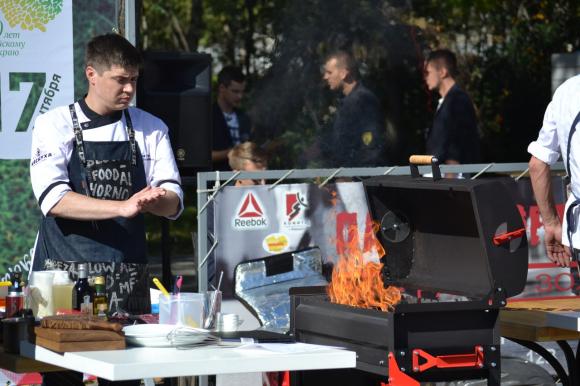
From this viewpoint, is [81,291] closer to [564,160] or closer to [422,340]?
[422,340]

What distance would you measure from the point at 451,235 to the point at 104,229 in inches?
54.5

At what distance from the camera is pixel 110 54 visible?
4.99m

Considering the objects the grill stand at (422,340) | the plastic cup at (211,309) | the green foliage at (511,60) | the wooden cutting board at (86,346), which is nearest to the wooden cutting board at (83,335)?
the wooden cutting board at (86,346)

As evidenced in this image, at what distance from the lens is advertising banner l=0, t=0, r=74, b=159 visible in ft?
21.2

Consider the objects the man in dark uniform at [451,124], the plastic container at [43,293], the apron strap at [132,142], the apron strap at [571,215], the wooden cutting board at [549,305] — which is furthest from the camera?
the man in dark uniform at [451,124]

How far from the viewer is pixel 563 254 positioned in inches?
218

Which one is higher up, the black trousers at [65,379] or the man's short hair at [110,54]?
the man's short hair at [110,54]

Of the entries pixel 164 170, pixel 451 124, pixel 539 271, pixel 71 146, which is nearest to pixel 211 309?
pixel 164 170

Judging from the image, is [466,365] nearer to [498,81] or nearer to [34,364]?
[34,364]

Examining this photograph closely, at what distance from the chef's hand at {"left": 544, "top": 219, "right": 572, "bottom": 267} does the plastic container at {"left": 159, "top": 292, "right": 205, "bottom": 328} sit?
1.84m

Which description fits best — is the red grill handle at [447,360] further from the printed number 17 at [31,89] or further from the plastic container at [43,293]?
the printed number 17 at [31,89]

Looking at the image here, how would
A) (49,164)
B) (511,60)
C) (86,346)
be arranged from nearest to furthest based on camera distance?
1. (86,346)
2. (49,164)
3. (511,60)

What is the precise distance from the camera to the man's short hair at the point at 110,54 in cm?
498

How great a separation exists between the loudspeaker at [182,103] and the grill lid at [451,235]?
211cm
